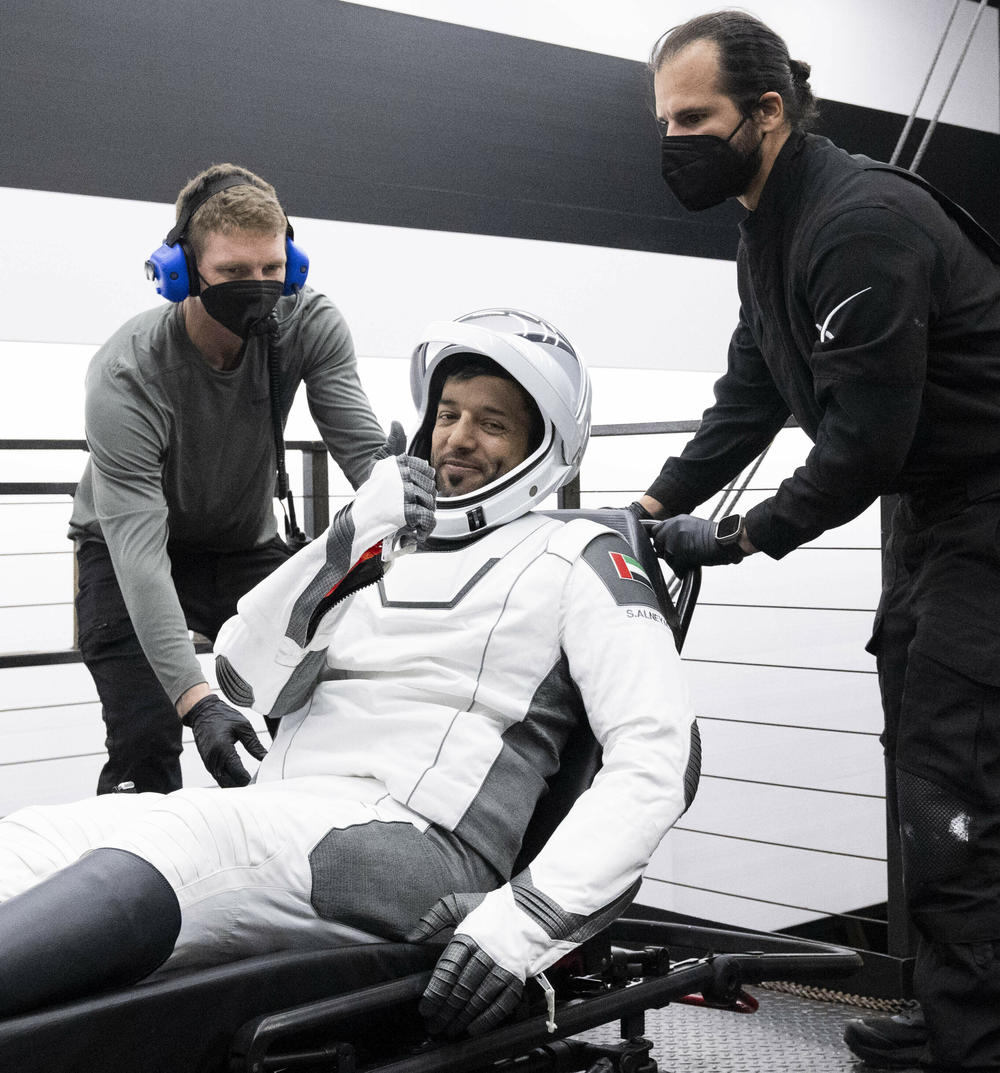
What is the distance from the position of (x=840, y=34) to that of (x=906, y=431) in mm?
3430

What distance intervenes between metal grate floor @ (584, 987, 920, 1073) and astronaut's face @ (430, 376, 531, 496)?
98 cm

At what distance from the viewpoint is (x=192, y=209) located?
2.13 metres

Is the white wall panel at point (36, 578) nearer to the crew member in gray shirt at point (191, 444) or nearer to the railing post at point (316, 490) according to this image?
the railing post at point (316, 490)

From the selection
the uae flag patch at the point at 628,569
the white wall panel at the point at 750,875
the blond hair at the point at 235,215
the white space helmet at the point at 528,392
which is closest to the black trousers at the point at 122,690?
the blond hair at the point at 235,215

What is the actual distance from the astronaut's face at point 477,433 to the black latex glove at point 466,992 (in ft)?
2.14

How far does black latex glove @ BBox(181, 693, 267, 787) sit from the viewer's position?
175 centimetres

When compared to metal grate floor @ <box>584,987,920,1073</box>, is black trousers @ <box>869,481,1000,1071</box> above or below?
above

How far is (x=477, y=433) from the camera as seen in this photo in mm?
1674

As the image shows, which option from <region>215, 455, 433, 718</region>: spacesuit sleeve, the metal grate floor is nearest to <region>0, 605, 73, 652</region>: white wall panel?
the metal grate floor

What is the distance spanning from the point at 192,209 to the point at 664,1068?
1.66 metres

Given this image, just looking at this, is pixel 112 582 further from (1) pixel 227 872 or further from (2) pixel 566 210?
(2) pixel 566 210

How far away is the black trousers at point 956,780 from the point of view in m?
1.65

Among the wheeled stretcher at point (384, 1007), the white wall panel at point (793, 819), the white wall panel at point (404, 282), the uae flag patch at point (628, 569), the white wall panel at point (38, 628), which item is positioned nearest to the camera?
the wheeled stretcher at point (384, 1007)

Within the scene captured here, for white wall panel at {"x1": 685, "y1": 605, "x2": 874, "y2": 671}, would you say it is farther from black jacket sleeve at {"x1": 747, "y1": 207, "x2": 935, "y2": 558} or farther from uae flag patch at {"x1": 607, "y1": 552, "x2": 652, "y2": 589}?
uae flag patch at {"x1": 607, "y1": 552, "x2": 652, "y2": 589}
